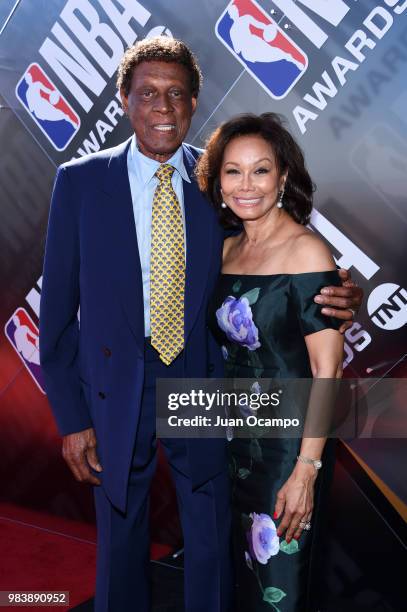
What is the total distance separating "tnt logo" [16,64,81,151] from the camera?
10.2 ft

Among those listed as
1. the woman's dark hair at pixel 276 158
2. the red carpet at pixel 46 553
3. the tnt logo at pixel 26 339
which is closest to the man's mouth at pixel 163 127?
the woman's dark hair at pixel 276 158

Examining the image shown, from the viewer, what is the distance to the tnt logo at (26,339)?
11.1 feet

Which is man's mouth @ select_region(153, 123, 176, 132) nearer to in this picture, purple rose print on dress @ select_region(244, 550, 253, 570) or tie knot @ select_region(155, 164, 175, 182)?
tie knot @ select_region(155, 164, 175, 182)

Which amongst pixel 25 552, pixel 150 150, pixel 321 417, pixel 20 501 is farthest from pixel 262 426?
pixel 20 501

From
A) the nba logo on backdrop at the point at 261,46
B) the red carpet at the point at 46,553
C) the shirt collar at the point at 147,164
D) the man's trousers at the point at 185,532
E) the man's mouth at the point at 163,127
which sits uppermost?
the nba logo on backdrop at the point at 261,46

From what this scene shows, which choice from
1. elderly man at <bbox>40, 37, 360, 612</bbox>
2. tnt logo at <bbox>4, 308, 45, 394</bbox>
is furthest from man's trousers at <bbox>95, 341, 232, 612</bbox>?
tnt logo at <bbox>4, 308, 45, 394</bbox>

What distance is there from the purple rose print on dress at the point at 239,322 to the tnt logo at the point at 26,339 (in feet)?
5.46

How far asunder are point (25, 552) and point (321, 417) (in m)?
1.91

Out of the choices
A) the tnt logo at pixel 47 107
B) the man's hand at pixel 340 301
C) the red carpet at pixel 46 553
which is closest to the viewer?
the man's hand at pixel 340 301

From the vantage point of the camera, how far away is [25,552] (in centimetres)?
313

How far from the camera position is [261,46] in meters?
2.68

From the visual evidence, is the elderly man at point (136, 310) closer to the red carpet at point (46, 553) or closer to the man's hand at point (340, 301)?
the man's hand at point (340, 301)

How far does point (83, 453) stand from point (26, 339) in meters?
1.42

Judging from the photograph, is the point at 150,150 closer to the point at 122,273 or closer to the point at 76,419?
the point at 122,273
